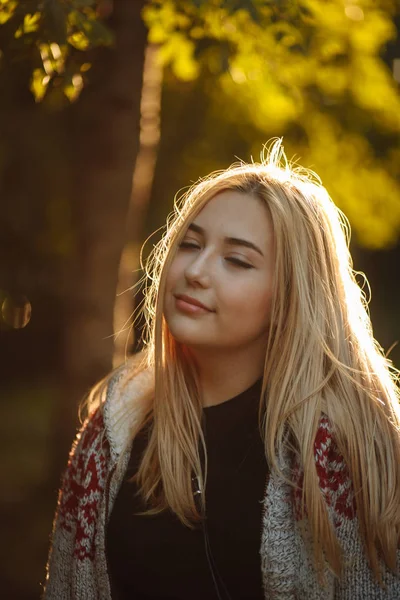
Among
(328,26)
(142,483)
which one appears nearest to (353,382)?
(142,483)

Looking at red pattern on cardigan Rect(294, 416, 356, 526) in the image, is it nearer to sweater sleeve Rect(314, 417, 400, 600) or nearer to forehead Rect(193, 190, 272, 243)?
sweater sleeve Rect(314, 417, 400, 600)

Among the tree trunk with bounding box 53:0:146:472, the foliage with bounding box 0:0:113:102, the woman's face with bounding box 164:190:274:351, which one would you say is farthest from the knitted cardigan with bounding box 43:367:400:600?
the tree trunk with bounding box 53:0:146:472

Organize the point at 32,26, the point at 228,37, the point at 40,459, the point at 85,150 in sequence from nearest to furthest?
the point at 32,26 → the point at 228,37 → the point at 85,150 → the point at 40,459

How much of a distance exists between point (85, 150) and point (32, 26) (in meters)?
1.25

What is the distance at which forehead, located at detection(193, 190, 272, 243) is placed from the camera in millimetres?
2496

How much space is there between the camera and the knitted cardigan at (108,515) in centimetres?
241

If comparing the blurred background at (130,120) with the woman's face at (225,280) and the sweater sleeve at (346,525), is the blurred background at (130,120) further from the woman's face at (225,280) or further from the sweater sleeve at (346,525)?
the sweater sleeve at (346,525)

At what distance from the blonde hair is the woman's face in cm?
4

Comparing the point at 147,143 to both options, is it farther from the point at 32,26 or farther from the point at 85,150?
the point at 32,26

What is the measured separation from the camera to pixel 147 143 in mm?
4762

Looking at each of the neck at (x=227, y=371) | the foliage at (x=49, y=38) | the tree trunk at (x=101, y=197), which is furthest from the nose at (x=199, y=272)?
the tree trunk at (x=101, y=197)

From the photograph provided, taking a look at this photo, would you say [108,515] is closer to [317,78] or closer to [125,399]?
[125,399]

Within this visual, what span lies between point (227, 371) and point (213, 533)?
502mm

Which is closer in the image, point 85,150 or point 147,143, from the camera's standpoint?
point 85,150
